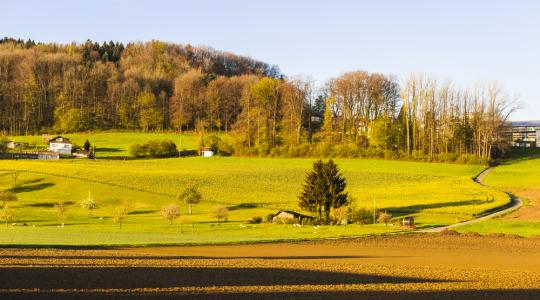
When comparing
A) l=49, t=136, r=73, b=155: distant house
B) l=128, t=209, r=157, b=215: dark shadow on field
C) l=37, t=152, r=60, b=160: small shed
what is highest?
l=49, t=136, r=73, b=155: distant house

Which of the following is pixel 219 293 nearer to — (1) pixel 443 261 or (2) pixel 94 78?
(1) pixel 443 261

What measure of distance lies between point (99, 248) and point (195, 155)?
87.2 meters

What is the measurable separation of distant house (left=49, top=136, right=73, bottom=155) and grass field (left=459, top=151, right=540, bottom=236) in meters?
74.8

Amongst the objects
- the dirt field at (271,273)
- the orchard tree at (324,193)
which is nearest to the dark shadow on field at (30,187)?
the orchard tree at (324,193)

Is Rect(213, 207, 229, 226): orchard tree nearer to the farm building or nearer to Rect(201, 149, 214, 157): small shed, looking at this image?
the farm building

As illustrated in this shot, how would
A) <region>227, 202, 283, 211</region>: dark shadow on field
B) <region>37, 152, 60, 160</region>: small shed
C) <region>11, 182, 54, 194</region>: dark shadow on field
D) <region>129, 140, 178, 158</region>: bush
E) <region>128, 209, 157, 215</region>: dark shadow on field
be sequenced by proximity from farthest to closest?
<region>129, 140, 178, 158</region>: bush, <region>37, 152, 60, 160</region>: small shed, <region>11, 182, 54, 194</region>: dark shadow on field, <region>227, 202, 283, 211</region>: dark shadow on field, <region>128, 209, 157, 215</region>: dark shadow on field

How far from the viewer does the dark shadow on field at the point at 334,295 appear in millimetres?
19547

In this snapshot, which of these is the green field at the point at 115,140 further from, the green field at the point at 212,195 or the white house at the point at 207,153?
the green field at the point at 212,195

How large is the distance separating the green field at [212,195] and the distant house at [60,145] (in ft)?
53.0

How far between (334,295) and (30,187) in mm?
61173

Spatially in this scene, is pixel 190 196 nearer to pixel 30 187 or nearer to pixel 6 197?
pixel 6 197

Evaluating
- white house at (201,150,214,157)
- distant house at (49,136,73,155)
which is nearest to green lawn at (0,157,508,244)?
white house at (201,150,214,157)

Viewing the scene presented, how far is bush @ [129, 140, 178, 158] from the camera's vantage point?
386 feet

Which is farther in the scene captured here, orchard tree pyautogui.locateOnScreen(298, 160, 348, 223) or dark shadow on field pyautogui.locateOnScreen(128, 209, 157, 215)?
dark shadow on field pyautogui.locateOnScreen(128, 209, 157, 215)
